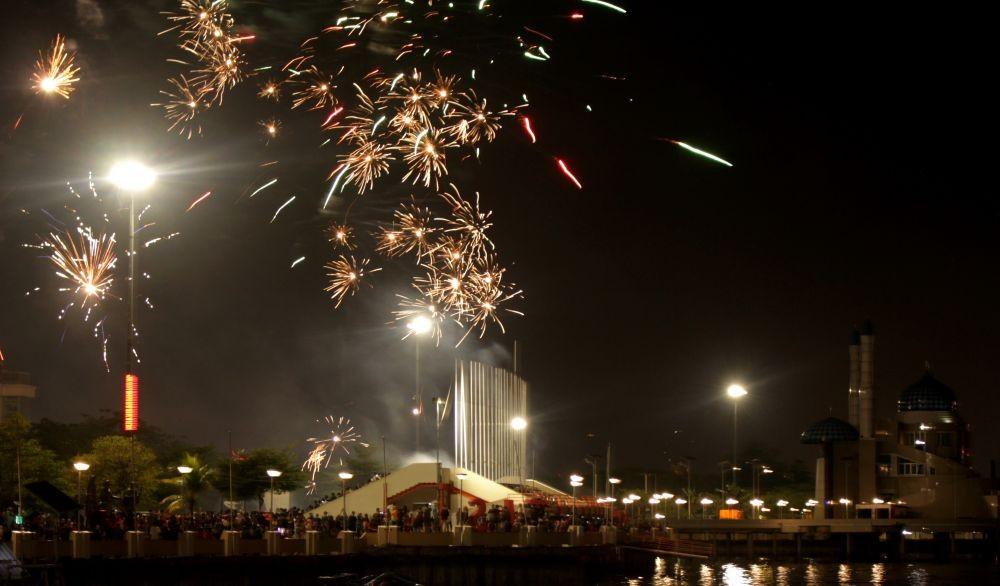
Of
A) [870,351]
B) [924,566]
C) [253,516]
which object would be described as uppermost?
[870,351]

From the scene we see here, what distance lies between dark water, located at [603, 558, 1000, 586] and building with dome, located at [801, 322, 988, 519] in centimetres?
2612

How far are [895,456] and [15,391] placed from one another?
8787 centimetres

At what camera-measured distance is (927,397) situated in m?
129

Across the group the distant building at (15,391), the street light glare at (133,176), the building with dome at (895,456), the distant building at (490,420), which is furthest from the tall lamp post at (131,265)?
the distant building at (15,391)

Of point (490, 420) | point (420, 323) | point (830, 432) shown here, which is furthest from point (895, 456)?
point (420, 323)

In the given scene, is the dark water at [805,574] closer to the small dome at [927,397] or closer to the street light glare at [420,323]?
the street light glare at [420,323]

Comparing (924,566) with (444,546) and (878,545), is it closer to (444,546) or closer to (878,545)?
(878,545)

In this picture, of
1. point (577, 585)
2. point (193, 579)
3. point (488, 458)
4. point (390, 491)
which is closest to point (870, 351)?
point (488, 458)

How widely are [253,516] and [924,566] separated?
60.5 meters

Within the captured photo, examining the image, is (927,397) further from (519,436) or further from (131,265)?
(131,265)

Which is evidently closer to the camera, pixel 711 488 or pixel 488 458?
pixel 488 458

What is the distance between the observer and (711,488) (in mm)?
192500

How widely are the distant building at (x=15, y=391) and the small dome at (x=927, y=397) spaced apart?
90734 millimetres

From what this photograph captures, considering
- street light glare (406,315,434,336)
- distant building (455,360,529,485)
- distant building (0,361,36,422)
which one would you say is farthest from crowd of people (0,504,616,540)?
distant building (0,361,36,422)
